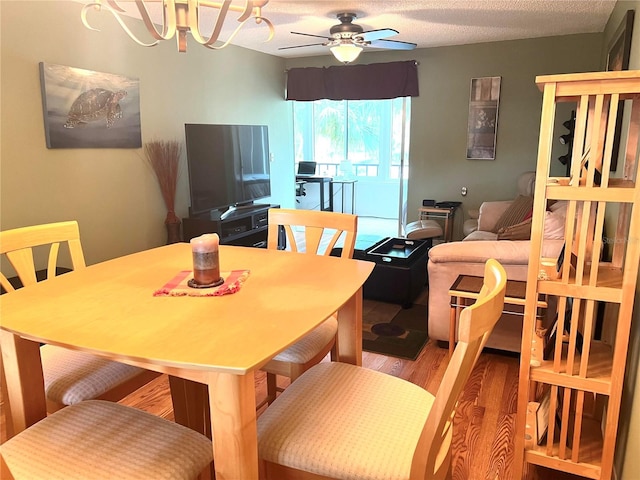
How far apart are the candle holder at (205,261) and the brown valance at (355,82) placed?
476 cm

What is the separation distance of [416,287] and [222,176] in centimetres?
217

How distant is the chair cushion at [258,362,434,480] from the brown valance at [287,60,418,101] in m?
4.84

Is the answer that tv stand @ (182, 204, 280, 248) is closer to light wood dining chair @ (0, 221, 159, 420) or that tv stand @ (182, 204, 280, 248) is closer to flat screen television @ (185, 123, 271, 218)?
flat screen television @ (185, 123, 271, 218)

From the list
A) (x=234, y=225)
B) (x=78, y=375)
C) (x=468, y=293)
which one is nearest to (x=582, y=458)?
(x=468, y=293)

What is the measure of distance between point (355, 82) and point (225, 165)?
222cm

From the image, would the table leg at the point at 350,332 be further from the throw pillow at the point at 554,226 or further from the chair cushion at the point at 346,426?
the throw pillow at the point at 554,226

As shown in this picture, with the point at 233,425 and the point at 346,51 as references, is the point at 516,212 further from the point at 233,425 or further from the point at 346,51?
the point at 233,425

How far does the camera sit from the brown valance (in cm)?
566

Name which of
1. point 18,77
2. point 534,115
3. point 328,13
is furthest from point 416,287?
point 18,77

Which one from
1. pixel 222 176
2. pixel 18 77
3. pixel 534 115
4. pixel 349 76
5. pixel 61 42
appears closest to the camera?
pixel 18 77

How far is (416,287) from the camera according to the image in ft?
12.4

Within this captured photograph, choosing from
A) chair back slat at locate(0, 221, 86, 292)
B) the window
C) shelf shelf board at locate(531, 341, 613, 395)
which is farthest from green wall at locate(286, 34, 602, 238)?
chair back slat at locate(0, 221, 86, 292)

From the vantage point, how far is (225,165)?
15.2 ft

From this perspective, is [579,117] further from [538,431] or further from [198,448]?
[198,448]
